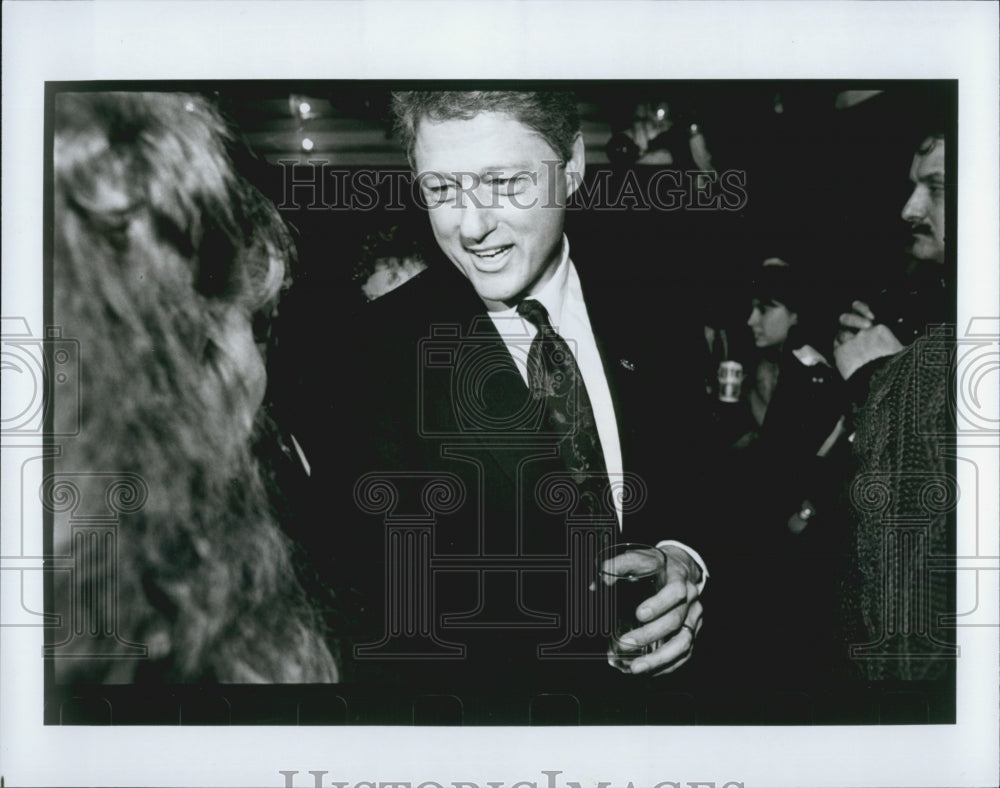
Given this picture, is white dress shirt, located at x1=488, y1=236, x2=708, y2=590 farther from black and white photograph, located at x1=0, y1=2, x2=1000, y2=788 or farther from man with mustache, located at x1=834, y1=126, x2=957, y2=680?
man with mustache, located at x1=834, y1=126, x2=957, y2=680

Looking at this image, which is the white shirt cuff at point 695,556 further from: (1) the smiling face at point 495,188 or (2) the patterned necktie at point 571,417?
(1) the smiling face at point 495,188

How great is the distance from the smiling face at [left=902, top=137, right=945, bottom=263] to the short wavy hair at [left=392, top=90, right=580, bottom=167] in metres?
0.77

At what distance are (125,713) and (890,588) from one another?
174 centimetres

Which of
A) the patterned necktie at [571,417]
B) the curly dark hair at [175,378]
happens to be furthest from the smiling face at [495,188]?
the curly dark hair at [175,378]

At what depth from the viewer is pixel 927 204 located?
5.94 feet

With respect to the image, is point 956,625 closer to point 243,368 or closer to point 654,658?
point 654,658

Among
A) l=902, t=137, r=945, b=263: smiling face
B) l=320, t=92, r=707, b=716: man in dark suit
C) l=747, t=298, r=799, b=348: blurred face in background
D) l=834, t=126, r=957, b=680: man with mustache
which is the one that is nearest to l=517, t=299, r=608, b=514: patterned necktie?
l=320, t=92, r=707, b=716: man in dark suit

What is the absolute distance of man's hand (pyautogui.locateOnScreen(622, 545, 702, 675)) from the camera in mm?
1789

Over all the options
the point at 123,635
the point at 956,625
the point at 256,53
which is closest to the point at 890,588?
the point at 956,625

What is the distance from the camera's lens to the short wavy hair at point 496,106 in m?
1.79

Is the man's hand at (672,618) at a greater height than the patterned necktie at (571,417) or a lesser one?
lesser

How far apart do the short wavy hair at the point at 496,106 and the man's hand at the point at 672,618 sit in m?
0.98

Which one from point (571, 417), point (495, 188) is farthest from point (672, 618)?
point (495, 188)

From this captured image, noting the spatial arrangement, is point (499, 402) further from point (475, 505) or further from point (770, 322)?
point (770, 322)
